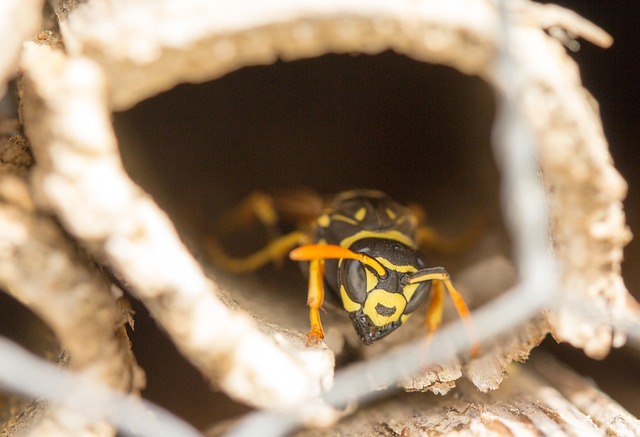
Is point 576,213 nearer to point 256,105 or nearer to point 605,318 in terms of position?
point 605,318

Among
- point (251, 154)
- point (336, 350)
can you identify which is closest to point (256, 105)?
point (251, 154)

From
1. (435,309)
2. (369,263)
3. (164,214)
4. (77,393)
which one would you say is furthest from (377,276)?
(77,393)

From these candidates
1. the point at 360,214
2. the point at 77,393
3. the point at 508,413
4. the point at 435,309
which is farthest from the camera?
the point at 360,214

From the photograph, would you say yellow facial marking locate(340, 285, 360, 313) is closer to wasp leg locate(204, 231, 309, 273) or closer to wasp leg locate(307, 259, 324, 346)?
wasp leg locate(307, 259, 324, 346)

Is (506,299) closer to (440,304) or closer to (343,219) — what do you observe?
(440,304)

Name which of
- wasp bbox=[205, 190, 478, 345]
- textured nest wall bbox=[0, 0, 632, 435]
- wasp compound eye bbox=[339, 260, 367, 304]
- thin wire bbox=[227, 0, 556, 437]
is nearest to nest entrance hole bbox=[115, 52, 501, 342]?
wasp bbox=[205, 190, 478, 345]

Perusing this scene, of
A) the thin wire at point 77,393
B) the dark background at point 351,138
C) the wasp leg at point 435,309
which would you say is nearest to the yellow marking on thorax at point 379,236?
the wasp leg at point 435,309
